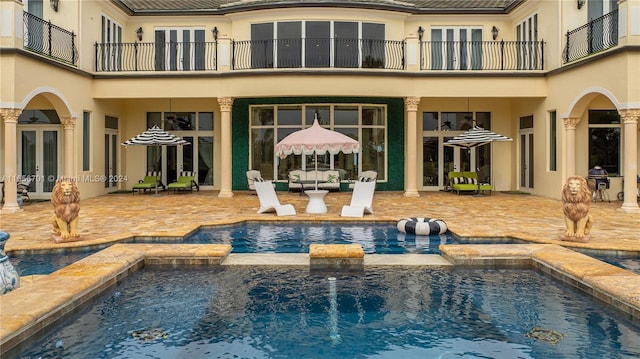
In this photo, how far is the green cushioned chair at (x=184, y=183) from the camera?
18.4m

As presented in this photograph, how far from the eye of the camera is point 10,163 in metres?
12.6

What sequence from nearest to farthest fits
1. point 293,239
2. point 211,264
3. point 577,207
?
point 211,264 < point 577,207 < point 293,239

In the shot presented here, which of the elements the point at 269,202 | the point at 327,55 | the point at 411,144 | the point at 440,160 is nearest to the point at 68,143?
the point at 269,202

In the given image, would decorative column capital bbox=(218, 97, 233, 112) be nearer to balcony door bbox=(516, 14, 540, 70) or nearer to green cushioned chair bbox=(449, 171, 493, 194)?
green cushioned chair bbox=(449, 171, 493, 194)

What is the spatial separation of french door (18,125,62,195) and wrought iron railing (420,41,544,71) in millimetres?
12471

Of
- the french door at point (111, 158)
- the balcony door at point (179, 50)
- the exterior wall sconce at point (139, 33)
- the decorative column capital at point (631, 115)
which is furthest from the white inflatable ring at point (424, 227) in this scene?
the exterior wall sconce at point (139, 33)

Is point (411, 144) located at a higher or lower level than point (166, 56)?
lower

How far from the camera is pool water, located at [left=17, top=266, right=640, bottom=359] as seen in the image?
4.17 metres

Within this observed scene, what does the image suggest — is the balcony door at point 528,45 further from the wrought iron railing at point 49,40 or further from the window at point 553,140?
the wrought iron railing at point 49,40

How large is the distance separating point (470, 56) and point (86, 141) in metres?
13.6

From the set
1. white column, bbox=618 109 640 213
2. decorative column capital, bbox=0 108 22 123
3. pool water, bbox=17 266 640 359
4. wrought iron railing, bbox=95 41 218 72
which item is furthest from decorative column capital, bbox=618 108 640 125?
decorative column capital, bbox=0 108 22 123

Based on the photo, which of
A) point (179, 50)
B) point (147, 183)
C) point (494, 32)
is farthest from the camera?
point (179, 50)

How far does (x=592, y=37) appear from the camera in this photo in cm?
1444

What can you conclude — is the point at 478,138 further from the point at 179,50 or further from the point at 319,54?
the point at 179,50
